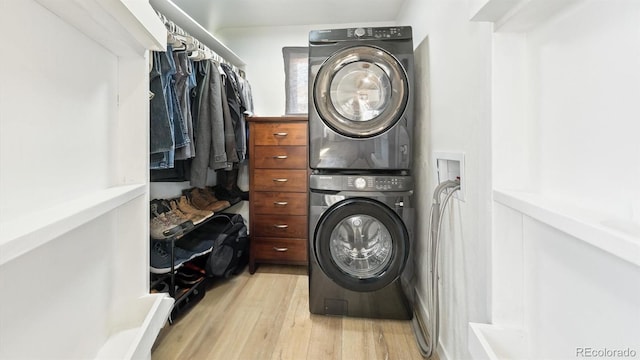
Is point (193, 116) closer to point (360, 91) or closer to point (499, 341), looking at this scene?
point (360, 91)

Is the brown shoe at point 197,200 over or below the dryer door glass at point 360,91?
below

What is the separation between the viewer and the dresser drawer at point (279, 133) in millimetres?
2238

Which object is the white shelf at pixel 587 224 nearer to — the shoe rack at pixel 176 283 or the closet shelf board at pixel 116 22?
the closet shelf board at pixel 116 22

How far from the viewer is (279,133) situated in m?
2.24

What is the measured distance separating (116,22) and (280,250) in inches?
75.8

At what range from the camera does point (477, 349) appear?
0.66 meters

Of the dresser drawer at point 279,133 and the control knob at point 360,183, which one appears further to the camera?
the dresser drawer at point 279,133

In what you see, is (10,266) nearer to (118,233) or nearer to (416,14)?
(118,233)

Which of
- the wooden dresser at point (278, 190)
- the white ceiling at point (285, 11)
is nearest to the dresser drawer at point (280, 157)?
the wooden dresser at point (278, 190)

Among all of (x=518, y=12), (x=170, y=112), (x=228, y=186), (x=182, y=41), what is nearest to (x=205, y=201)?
(x=228, y=186)

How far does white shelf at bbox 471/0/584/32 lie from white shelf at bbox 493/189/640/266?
15.4 inches

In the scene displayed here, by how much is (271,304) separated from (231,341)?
40 centimetres

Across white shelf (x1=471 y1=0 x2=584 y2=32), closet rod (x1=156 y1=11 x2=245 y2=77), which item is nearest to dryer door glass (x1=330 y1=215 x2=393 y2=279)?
white shelf (x1=471 y1=0 x2=584 y2=32)

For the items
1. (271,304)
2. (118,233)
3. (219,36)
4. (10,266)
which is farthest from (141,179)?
(219,36)
